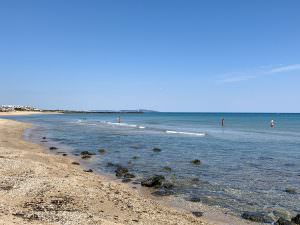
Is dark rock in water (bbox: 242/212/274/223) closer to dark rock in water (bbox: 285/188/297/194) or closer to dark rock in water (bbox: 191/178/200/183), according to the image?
dark rock in water (bbox: 285/188/297/194)

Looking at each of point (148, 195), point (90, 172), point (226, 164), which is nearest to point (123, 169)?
point (90, 172)

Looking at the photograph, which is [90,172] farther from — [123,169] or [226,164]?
[226,164]

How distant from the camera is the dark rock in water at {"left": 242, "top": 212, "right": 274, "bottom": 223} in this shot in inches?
501

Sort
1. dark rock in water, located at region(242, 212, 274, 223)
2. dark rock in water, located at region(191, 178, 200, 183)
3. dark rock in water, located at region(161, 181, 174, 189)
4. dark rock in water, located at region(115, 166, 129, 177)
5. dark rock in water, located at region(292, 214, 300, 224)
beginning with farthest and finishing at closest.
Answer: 1. dark rock in water, located at region(115, 166, 129, 177)
2. dark rock in water, located at region(191, 178, 200, 183)
3. dark rock in water, located at region(161, 181, 174, 189)
4. dark rock in water, located at region(242, 212, 274, 223)
5. dark rock in water, located at region(292, 214, 300, 224)

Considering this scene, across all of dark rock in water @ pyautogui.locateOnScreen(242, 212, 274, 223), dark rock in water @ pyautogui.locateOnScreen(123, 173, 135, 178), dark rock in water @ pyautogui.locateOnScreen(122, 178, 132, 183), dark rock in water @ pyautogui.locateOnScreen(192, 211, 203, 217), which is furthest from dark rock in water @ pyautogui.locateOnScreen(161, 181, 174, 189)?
dark rock in water @ pyautogui.locateOnScreen(242, 212, 274, 223)

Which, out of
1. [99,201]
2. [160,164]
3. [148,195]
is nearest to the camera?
[99,201]

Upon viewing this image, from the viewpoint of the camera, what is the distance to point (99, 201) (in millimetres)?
13336

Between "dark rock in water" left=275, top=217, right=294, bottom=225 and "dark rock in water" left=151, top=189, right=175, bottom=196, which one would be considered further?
"dark rock in water" left=151, top=189, right=175, bottom=196

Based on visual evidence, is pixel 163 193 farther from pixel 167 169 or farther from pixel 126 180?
pixel 167 169

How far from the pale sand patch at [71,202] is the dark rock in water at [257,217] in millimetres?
2007

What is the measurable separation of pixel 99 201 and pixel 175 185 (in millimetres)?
5447

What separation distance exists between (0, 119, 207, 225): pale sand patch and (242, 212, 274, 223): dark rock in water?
79.0 inches

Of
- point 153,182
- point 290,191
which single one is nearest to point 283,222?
point 290,191

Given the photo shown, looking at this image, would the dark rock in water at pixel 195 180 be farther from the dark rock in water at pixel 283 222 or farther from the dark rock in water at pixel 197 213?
the dark rock in water at pixel 283 222
